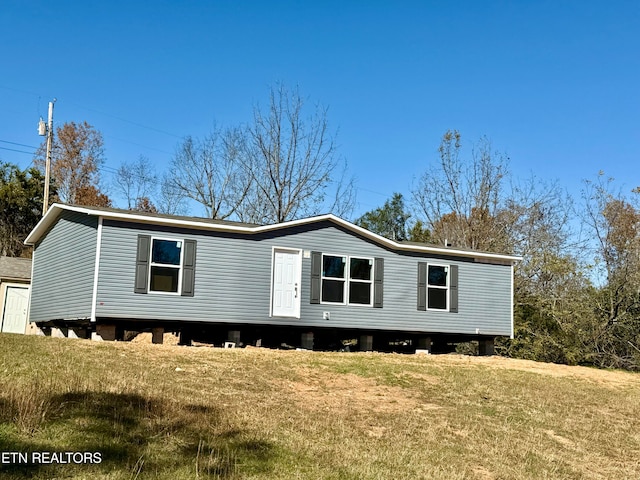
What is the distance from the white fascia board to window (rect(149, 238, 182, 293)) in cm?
49

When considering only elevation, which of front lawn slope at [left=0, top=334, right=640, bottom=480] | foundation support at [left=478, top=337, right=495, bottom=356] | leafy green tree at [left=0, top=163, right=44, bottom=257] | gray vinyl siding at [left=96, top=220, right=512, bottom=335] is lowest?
front lawn slope at [left=0, top=334, right=640, bottom=480]

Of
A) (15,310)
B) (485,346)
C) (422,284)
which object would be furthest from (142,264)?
(485,346)

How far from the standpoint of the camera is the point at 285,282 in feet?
57.7

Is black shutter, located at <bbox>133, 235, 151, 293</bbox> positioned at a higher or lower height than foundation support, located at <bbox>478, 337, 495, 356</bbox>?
higher

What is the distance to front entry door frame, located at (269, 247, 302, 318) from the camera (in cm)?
1741

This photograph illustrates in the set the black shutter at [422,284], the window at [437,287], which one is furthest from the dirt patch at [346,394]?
the window at [437,287]

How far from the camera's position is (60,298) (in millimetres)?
17703

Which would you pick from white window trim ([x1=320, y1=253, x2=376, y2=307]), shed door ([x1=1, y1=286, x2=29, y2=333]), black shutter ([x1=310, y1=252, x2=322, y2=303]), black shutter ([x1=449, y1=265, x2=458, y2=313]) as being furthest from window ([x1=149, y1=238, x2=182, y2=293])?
shed door ([x1=1, y1=286, x2=29, y2=333])

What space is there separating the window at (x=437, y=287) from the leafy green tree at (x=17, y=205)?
2467 centimetres

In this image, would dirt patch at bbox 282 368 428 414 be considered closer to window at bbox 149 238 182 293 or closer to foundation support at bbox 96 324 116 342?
window at bbox 149 238 182 293

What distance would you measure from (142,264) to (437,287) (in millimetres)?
8119

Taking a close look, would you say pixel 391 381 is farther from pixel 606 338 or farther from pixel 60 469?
pixel 606 338

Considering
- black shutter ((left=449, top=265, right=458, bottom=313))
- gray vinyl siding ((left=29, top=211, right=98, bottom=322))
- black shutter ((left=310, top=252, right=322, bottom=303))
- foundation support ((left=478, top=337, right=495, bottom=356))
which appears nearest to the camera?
gray vinyl siding ((left=29, top=211, right=98, bottom=322))

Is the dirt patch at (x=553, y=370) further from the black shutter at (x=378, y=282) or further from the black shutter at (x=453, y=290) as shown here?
the black shutter at (x=378, y=282)
